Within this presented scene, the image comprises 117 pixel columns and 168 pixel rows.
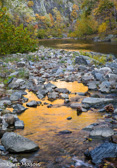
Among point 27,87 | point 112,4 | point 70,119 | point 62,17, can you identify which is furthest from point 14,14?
point 62,17

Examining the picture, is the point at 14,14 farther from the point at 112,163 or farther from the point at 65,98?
the point at 112,163

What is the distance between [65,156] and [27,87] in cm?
584

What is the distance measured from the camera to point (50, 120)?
5.75 metres

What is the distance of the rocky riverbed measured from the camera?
3740mm

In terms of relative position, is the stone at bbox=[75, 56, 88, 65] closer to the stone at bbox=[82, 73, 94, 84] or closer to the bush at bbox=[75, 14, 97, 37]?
the stone at bbox=[82, 73, 94, 84]

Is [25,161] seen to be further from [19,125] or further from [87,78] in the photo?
[87,78]

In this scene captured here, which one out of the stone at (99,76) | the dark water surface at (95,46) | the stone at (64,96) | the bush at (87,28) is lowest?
the stone at (64,96)

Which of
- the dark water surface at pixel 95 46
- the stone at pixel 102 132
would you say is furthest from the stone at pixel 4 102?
the dark water surface at pixel 95 46

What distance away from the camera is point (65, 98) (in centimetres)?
769

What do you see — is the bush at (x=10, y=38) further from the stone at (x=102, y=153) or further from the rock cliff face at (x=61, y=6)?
the rock cliff face at (x=61, y=6)

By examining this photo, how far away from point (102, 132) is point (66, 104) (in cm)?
262

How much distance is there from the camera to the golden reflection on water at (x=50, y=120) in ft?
16.4

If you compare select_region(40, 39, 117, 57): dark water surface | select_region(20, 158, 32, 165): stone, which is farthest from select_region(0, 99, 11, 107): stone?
select_region(40, 39, 117, 57): dark water surface

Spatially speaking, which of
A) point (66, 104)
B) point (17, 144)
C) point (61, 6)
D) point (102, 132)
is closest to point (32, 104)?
point (66, 104)
